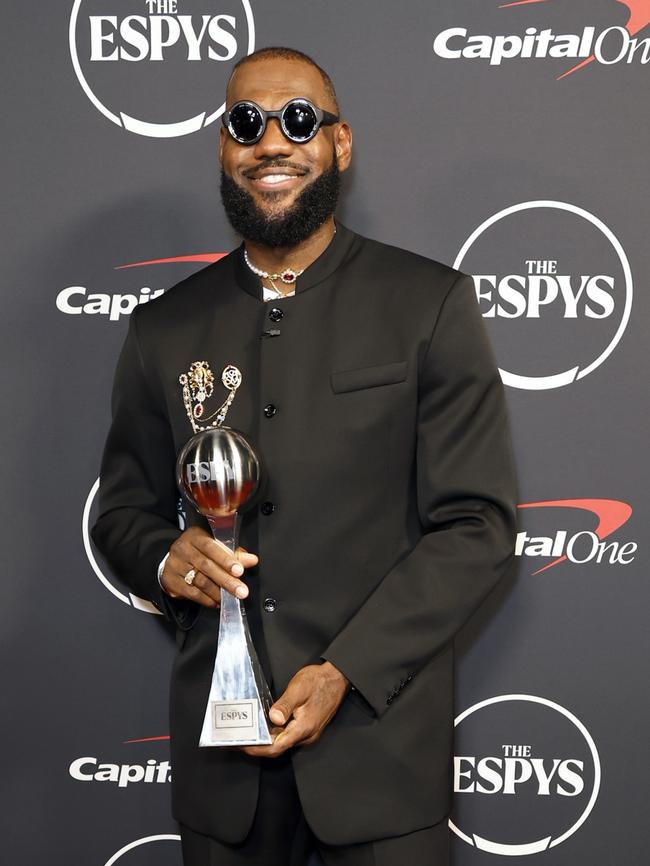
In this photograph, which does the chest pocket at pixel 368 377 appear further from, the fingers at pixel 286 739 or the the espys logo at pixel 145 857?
the the espys logo at pixel 145 857

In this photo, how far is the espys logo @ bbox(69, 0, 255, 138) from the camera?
2246mm

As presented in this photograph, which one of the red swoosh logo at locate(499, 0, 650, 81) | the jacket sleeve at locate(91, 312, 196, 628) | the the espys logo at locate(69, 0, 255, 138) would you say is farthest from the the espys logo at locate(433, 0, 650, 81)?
the jacket sleeve at locate(91, 312, 196, 628)

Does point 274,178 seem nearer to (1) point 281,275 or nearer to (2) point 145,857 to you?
(1) point 281,275

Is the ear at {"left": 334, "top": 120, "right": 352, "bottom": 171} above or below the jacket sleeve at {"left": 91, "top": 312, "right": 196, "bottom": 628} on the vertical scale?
above

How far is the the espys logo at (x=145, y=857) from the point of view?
93.4 inches

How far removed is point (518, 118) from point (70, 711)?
5.24 ft

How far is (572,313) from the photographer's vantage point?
7.27ft

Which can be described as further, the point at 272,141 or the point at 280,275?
the point at 280,275

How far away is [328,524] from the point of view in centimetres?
175

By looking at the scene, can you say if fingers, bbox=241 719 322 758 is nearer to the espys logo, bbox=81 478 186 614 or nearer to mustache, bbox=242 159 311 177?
the espys logo, bbox=81 478 186 614

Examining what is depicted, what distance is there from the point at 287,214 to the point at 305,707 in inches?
32.8

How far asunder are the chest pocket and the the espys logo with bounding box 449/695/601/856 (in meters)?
0.87

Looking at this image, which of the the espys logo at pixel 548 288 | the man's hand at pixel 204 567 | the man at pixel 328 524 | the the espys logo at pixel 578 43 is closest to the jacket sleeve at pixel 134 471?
the man at pixel 328 524

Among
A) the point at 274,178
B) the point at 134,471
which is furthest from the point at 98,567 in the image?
the point at 274,178
